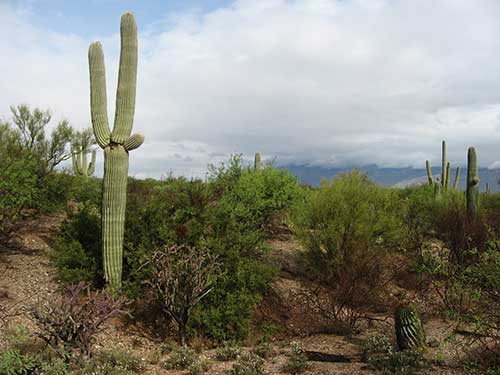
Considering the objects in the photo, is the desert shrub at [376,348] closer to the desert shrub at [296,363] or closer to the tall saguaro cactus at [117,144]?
the desert shrub at [296,363]

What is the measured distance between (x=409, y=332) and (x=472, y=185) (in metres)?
12.0

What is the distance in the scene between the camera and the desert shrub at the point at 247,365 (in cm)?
745

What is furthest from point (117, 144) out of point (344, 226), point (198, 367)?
point (344, 226)

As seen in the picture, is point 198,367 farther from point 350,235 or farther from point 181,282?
point 350,235

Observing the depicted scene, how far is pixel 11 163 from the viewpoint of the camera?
42.0 ft

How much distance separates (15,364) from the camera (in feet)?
23.6

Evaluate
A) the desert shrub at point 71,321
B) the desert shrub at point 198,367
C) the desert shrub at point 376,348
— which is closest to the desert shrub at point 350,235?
the desert shrub at point 376,348

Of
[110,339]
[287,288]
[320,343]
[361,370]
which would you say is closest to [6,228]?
[110,339]

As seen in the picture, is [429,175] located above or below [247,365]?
above

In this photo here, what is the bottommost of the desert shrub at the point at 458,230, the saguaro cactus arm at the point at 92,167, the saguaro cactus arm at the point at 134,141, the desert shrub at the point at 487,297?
the desert shrub at the point at 487,297

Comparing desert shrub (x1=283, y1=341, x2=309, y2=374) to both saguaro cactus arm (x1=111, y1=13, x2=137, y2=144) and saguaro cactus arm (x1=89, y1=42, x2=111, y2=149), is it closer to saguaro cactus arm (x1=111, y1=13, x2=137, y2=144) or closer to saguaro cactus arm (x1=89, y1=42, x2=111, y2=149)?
saguaro cactus arm (x1=111, y1=13, x2=137, y2=144)

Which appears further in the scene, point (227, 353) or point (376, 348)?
point (376, 348)

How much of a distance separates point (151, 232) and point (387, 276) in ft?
23.8

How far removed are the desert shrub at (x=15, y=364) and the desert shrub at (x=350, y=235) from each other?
6.96 m
